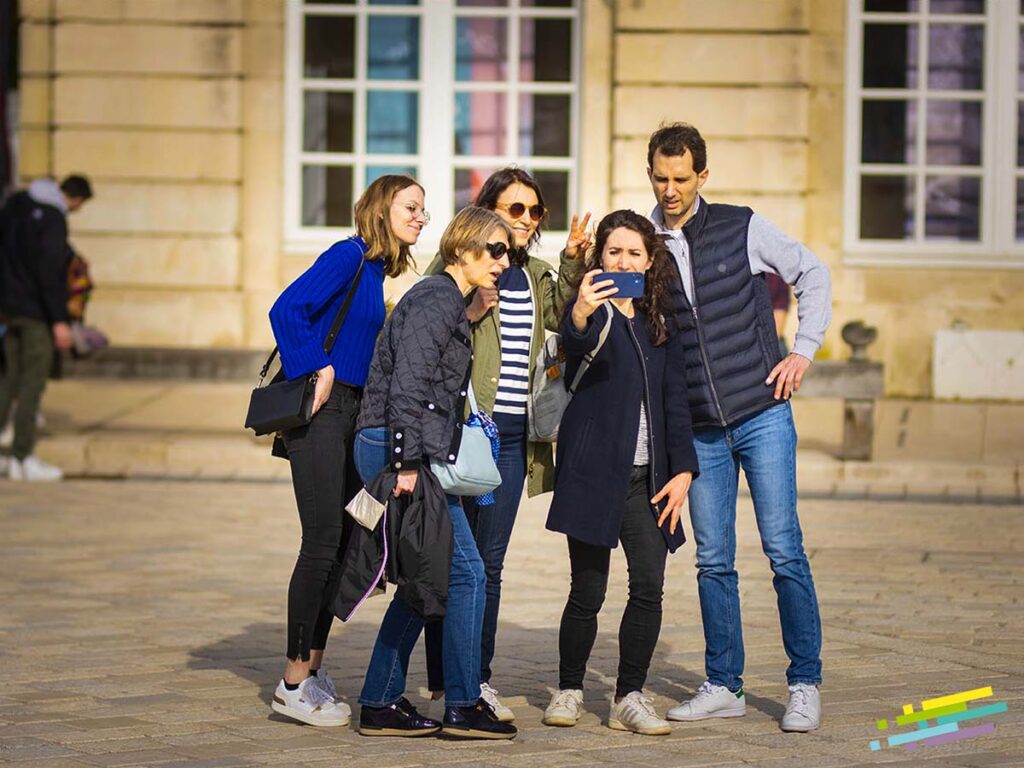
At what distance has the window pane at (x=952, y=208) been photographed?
55.4 ft

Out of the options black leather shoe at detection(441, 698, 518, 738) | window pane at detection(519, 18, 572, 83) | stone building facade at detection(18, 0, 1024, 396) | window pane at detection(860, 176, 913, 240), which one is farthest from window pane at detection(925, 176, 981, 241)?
black leather shoe at detection(441, 698, 518, 738)

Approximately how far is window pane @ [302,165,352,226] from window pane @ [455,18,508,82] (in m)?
1.29

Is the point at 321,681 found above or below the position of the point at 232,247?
below

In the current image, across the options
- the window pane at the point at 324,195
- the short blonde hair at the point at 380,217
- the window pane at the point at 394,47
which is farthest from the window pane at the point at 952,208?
the short blonde hair at the point at 380,217

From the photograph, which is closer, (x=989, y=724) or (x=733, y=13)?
(x=989, y=724)

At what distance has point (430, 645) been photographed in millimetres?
6410

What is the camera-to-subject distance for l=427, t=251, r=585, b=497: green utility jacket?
6152 millimetres

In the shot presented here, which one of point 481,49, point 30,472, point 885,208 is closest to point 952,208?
point 885,208

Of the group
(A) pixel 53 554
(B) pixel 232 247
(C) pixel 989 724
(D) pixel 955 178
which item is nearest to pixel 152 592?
(A) pixel 53 554

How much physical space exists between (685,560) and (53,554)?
9.48ft

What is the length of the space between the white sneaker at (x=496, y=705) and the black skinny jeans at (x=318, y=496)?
54cm

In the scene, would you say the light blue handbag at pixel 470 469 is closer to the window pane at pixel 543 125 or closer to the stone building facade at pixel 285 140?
the stone building facade at pixel 285 140

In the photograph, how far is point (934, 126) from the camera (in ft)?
55.7

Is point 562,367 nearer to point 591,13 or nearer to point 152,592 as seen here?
point 152,592
